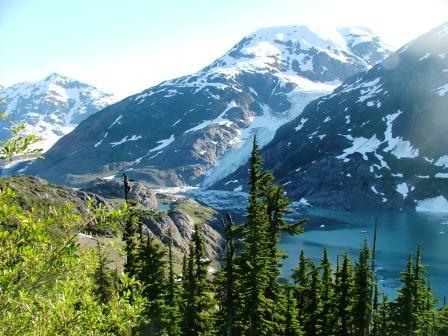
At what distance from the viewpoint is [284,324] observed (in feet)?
130

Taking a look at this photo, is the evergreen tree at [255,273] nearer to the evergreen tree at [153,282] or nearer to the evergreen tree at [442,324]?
the evergreen tree at [153,282]

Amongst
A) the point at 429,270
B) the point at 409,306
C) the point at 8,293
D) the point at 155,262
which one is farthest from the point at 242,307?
the point at 429,270

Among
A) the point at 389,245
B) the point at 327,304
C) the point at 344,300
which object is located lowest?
the point at 327,304

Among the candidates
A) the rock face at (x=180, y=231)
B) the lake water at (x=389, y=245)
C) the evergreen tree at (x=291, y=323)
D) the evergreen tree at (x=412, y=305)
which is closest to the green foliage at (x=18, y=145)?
the evergreen tree at (x=291, y=323)

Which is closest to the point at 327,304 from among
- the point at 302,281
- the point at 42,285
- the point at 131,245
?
the point at 302,281

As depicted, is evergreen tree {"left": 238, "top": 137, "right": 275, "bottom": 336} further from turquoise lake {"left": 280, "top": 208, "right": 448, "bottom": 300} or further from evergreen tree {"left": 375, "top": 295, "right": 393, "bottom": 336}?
turquoise lake {"left": 280, "top": 208, "right": 448, "bottom": 300}

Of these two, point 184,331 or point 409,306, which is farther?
point 409,306

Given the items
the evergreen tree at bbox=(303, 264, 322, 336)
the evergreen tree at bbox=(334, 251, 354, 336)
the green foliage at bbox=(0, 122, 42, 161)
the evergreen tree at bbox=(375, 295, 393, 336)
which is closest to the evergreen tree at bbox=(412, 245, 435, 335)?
the evergreen tree at bbox=(375, 295, 393, 336)

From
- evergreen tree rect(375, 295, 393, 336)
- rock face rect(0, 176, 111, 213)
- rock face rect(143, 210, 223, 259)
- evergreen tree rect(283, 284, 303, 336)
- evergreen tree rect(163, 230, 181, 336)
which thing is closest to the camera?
evergreen tree rect(283, 284, 303, 336)

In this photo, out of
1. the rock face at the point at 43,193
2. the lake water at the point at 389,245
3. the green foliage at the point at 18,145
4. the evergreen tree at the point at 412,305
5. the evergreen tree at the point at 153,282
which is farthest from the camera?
the rock face at the point at 43,193

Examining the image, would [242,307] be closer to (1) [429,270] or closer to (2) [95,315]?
(2) [95,315]

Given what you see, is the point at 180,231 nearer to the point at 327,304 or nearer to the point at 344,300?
the point at 327,304

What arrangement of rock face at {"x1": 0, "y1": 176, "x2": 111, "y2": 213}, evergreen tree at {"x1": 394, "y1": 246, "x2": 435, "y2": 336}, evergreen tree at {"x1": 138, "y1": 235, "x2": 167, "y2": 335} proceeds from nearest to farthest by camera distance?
evergreen tree at {"x1": 138, "y1": 235, "x2": 167, "y2": 335}
evergreen tree at {"x1": 394, "y1": 246, "x2": 435, "y2": 336}
rock face at {"x1": 0, "y1": 176, "x2": 111, "y2": 213}

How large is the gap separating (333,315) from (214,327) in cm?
1244
